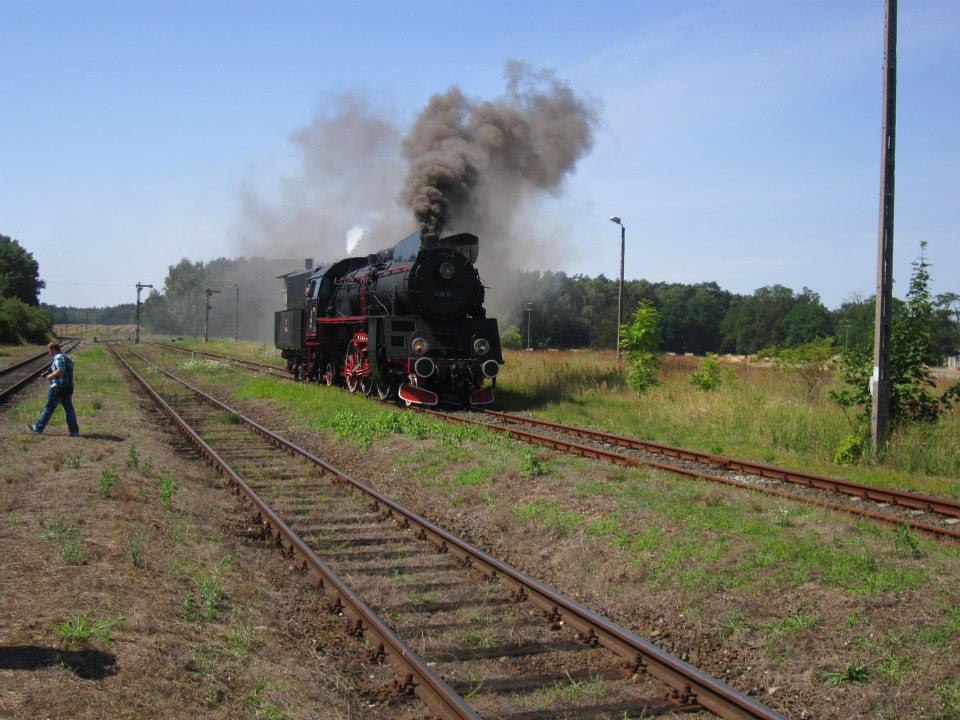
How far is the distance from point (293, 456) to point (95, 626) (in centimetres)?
880

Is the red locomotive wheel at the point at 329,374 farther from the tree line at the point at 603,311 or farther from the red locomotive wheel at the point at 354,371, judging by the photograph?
the tree line at the point at 603,311

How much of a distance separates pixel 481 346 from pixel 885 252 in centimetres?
915

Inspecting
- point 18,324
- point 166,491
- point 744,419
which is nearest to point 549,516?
point 166,491

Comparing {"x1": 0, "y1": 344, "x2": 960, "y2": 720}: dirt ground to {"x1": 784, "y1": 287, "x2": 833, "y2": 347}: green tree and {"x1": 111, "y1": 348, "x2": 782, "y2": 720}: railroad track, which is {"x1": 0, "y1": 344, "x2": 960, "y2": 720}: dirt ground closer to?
{"x1": 111, "y1": 348, "x2": 782, "y2": 720}: railroad track

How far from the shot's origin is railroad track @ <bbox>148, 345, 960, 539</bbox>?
30.0ft

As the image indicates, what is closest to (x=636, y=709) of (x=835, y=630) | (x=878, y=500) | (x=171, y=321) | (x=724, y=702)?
(x=724, y=702)

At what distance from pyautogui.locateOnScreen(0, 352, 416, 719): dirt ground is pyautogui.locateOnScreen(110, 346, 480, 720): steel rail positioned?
15 centimetres

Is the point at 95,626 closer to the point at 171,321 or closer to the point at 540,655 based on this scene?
the point at 540,655

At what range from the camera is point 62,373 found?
13711mm

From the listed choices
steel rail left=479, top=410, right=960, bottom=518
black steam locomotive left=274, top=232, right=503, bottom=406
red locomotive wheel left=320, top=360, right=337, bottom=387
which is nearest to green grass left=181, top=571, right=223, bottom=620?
steel rail left=479, top=410, right=960, bottom=518

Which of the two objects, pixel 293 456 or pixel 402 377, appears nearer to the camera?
pixel 293 456

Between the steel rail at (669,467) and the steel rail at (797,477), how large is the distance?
0.62 meters

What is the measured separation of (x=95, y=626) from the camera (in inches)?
209

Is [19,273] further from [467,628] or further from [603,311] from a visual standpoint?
[467,628]
